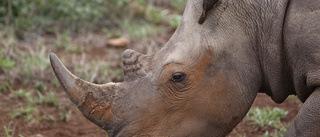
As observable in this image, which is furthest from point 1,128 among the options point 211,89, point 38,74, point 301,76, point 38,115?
point 301,76

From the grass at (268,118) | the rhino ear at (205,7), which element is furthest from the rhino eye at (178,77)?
the grass at (268,118)

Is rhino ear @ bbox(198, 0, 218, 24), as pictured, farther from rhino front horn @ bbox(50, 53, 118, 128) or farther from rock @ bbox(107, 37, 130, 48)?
rock @ bbox(107, 37, 130, 48)

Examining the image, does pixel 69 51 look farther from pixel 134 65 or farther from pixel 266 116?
pixel 134 65

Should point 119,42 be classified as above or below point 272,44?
below

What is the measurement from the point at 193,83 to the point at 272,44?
596mm

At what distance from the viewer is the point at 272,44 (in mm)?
4027

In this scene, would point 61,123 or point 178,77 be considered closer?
point 178,77

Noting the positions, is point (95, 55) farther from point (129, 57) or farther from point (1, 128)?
point (129, 57)

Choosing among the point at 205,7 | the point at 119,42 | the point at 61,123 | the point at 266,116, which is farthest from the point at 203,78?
the point at 119,42

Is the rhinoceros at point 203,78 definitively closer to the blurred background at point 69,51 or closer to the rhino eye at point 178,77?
the rhino eye at point 178,77

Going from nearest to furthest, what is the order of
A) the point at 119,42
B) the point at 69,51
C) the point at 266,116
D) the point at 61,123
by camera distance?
the point at 266,116 → the point at 61,123 → the point at 69,51 → the point at 119,42

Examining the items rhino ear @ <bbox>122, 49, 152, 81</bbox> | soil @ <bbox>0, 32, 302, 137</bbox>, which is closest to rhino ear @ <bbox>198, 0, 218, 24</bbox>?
rhino ear @ <bbox>122, 49, 152, 81</bbox>

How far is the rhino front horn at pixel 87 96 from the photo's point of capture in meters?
4.05

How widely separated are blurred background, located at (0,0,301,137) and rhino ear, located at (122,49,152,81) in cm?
166
